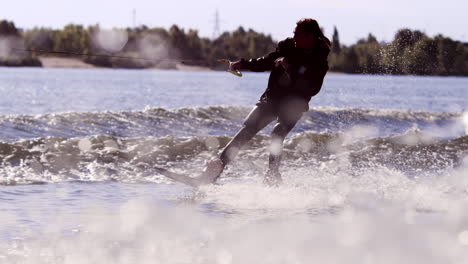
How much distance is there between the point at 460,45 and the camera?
40875 millimetres

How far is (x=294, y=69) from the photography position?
8164 millimetres

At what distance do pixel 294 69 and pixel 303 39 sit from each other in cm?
35

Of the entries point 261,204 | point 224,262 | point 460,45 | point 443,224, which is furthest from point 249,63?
point 460,45

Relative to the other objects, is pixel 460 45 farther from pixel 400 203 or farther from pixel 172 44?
pixel 172 44

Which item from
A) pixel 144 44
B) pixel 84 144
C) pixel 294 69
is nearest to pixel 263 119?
pixel 294 69

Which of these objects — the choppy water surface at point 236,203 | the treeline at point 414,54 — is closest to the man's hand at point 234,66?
the choppy water surface at point 236,203

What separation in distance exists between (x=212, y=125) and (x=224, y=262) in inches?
598

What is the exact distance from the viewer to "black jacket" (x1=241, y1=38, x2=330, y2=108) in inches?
319

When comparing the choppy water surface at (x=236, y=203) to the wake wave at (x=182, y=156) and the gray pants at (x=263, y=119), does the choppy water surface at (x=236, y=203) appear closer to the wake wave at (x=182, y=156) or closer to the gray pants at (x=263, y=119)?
the wake wave at (x=182, y=156)

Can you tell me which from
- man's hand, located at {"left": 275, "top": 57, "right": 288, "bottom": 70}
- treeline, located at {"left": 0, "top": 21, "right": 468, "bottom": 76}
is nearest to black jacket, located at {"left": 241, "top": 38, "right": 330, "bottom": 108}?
man's hand, located at {"left": 275, "top": 57, "right": 288, "bottom": 70}

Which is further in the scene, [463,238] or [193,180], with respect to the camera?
[193,180]

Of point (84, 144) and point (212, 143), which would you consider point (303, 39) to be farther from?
point (212, 143)

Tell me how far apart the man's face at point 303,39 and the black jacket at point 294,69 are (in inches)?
3.0

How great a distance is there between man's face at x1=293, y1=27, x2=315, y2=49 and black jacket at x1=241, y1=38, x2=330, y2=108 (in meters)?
0.08
